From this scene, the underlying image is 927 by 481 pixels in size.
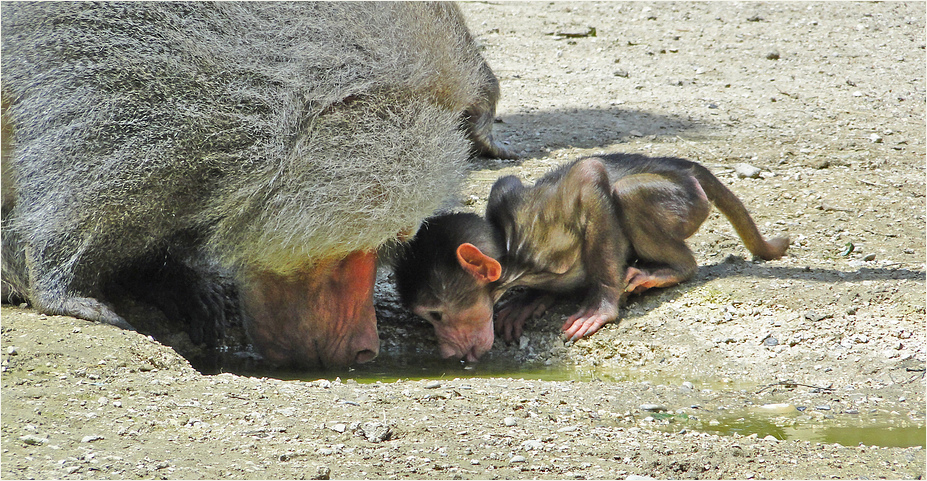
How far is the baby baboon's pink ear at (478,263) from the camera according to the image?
13.2 ft

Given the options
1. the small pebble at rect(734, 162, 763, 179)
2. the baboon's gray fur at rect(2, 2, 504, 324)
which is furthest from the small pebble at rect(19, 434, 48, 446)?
the small pebble at rect(734, 162, 763, 179)

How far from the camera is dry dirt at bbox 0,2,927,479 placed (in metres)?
2.59

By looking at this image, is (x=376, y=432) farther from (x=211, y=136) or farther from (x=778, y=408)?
(x=778, y=408)

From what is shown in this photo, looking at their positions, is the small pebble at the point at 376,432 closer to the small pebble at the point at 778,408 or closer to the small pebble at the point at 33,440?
the small pebble at the point at 33,440

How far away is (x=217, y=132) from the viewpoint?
11.2 ft

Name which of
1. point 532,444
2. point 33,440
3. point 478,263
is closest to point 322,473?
point 532,444

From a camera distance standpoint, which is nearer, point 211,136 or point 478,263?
point 211,136

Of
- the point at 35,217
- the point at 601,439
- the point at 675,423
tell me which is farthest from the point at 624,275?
the point at 35,217

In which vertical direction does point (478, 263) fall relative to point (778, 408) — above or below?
above

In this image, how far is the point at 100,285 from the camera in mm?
3852

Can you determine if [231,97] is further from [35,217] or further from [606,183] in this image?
[606,183]

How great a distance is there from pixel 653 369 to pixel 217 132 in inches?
84.3

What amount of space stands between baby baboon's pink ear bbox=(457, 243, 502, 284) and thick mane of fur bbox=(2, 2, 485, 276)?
475mm

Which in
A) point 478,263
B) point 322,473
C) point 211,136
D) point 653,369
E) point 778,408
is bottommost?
point 653,369
